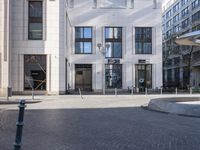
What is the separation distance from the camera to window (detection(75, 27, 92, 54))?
53188 millimetres

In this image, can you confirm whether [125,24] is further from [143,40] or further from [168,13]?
[168,13]

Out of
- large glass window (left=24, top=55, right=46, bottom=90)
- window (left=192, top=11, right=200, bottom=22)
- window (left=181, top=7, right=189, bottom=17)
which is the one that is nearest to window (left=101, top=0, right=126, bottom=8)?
large glass window (left=24, top=55, right=46, bottom=90)

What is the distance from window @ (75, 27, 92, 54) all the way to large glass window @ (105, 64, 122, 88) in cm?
392

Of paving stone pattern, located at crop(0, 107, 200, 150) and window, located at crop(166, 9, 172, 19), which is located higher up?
window, located at crop(166, 9, 172, 19)

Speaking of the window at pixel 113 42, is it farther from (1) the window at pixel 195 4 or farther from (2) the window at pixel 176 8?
(2) the window at pixel 176 8

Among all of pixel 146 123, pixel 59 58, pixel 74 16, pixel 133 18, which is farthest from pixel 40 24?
pixel 146 123

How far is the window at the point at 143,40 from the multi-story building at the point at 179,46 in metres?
18.4

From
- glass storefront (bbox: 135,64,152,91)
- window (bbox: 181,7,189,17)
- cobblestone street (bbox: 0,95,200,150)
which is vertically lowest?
cobblestone street (bbox: 0,95,200,150)

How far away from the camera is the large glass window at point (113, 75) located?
174 feet

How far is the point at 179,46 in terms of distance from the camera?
73.1m

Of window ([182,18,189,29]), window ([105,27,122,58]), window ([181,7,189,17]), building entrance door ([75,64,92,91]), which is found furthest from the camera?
window ([181,7,189,17])

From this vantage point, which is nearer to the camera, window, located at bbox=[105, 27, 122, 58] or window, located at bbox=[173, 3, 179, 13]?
window, located at bbox=[105, 27, 122, 58]

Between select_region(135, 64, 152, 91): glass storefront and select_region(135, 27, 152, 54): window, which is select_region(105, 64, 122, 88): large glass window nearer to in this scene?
select_region(135, 64, 152, 91): glass storefront

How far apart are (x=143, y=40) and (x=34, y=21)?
19268 millimetres
